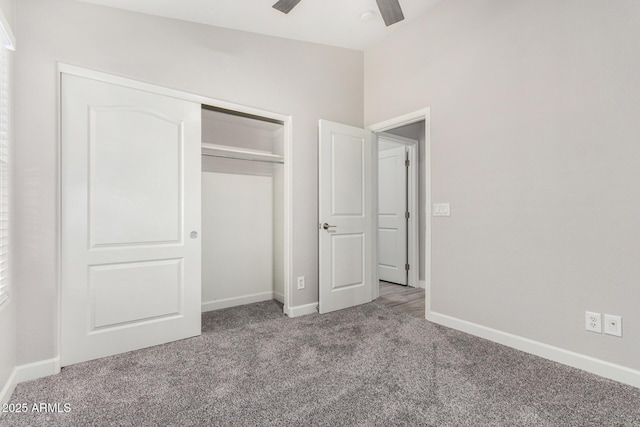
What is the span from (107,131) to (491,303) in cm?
323

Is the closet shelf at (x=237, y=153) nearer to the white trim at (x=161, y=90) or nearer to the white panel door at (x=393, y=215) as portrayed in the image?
the white trim at (x=161, y=90)

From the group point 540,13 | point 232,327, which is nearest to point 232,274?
point 232,327

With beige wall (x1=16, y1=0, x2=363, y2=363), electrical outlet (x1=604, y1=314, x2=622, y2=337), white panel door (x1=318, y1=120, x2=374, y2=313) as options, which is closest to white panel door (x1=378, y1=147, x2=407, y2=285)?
white panel door (x1=318, y1=120, x2=374, y2=313)

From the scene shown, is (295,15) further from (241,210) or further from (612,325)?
(612,325)

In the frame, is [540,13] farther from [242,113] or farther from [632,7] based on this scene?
[242,113]

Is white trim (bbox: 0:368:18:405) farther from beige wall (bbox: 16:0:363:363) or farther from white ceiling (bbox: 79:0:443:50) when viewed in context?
white ceiling (bbox: 79:0:443:50)

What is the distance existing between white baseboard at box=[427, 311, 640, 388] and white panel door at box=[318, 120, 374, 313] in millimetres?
984

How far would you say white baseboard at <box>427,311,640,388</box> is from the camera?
190 centimetres

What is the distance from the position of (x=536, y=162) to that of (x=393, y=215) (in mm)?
2446

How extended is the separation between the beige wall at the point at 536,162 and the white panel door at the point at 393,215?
60.3 inches

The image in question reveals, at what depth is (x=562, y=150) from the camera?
2.14m

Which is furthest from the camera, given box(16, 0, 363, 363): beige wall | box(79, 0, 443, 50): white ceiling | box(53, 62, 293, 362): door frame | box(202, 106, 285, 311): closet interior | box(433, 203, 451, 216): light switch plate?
box(202, 106, 285, 311): closet interior

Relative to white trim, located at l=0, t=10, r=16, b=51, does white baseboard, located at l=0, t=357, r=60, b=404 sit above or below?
below

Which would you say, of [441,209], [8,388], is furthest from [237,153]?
[8,388]
